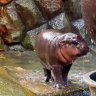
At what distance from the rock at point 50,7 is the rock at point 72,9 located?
10.9 inches

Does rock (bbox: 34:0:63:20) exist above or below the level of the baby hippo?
below

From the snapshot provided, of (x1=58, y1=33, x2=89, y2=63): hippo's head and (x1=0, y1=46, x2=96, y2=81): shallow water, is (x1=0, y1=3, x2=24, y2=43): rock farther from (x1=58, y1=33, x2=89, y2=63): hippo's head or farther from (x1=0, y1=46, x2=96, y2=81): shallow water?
(x1=58, y1=33, x2=89, y2=63): hippo's head

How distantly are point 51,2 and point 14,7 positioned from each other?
0.77 m

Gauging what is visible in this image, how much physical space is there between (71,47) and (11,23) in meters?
4.14

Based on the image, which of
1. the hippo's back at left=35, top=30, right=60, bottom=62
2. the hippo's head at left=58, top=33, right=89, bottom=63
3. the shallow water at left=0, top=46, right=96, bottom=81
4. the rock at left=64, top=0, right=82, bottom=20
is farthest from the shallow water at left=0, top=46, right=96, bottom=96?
the rock at left=64, top=0, right=82, bottom=20

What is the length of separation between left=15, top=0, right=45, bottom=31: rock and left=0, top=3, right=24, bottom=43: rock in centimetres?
10

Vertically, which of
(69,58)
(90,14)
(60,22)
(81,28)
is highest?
(90,14)

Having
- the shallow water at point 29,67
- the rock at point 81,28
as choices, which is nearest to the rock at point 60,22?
the rock at point 81,28

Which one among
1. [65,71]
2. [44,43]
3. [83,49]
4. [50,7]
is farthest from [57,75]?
[50,7]

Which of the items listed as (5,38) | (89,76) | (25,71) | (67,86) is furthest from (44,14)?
(89,76)

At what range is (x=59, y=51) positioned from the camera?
13.2 ft

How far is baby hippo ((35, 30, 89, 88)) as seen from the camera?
12.6ft

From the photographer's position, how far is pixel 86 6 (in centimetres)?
320

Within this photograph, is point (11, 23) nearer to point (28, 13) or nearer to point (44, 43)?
point (28, 13)
